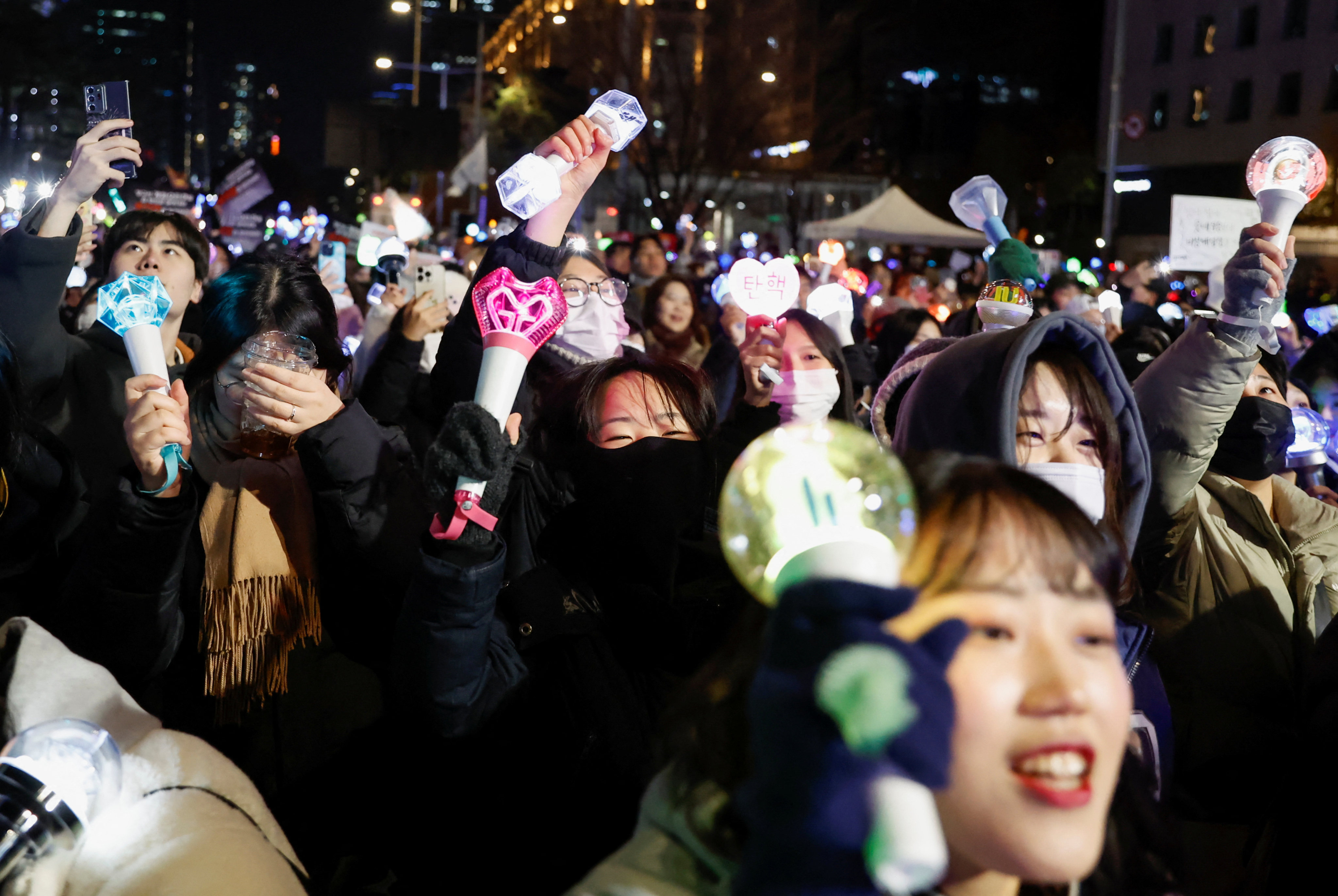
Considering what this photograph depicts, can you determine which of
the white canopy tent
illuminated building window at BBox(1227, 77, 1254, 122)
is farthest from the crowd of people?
illuminated building window at BBox(1227, 77, 1254, 122)

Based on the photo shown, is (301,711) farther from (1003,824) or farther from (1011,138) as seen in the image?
(1011,138)

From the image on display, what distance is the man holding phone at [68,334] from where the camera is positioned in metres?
3.59

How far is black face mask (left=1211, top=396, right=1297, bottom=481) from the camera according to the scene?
338 cm

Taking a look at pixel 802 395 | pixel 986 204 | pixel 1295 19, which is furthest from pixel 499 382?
pixel 1295 19

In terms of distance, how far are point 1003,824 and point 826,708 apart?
10.6 inches

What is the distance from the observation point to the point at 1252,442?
338cm

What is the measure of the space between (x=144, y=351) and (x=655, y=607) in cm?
117

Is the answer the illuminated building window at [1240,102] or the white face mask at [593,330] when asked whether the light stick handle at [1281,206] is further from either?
the illuminated building window at [1240,102]

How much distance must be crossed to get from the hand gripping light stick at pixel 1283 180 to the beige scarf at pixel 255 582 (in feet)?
8.00

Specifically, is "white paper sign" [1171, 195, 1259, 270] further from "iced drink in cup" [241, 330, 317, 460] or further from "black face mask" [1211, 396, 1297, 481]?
"iced drink in cup" [241, 330, 317, 460]

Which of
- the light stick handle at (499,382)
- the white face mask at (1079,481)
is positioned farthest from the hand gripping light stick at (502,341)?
the white face mask at (1079,481)

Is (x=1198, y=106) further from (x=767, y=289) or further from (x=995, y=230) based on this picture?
(x=767, y=289)

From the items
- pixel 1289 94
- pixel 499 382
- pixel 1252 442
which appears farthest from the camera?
pixel 1289 94

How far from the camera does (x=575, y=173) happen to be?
113 inches
